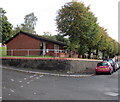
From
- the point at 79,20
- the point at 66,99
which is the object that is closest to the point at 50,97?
the point at 66,99

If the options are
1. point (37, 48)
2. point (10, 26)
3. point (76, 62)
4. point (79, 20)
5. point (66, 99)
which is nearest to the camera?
point (66, 99)

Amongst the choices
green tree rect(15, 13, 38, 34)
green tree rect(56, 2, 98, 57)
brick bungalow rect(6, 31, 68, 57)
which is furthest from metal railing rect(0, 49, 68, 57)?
green tree rect(15, 13, 38, 34)

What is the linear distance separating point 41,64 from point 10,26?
56.0 ft

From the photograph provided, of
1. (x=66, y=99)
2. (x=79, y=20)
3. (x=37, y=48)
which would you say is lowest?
(x=66, y=99)

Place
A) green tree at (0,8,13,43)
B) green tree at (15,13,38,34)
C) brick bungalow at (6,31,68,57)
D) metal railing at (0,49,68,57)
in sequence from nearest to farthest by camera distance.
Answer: metal railing at (0,49,68,57) < brick bungalow at (6,31,68,57) < green tree at (0,8,13,43) < green tree at (15,13,38,34)

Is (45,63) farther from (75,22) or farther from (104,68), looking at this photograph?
(75,22)

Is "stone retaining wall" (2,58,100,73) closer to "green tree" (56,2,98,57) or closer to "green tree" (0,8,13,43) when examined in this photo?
"green tree" (56,2,98,57)

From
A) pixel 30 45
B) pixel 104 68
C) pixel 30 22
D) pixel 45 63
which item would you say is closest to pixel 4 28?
pixel 30 45

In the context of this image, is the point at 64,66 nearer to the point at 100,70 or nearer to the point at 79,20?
the point at 100,70

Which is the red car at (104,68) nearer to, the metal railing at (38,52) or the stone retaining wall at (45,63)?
the stone retaining wall at (45,63)

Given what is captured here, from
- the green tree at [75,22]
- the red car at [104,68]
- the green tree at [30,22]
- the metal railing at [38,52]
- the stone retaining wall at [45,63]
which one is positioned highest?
the green tree at [30,22]

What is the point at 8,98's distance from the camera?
661 cm

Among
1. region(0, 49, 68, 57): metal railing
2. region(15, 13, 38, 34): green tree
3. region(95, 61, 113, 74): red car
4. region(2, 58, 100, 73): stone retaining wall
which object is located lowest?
region(95, 61, 113, 74): red car

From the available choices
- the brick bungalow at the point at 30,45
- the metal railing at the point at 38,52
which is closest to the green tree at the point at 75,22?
the metal railing at the point at 38,52
